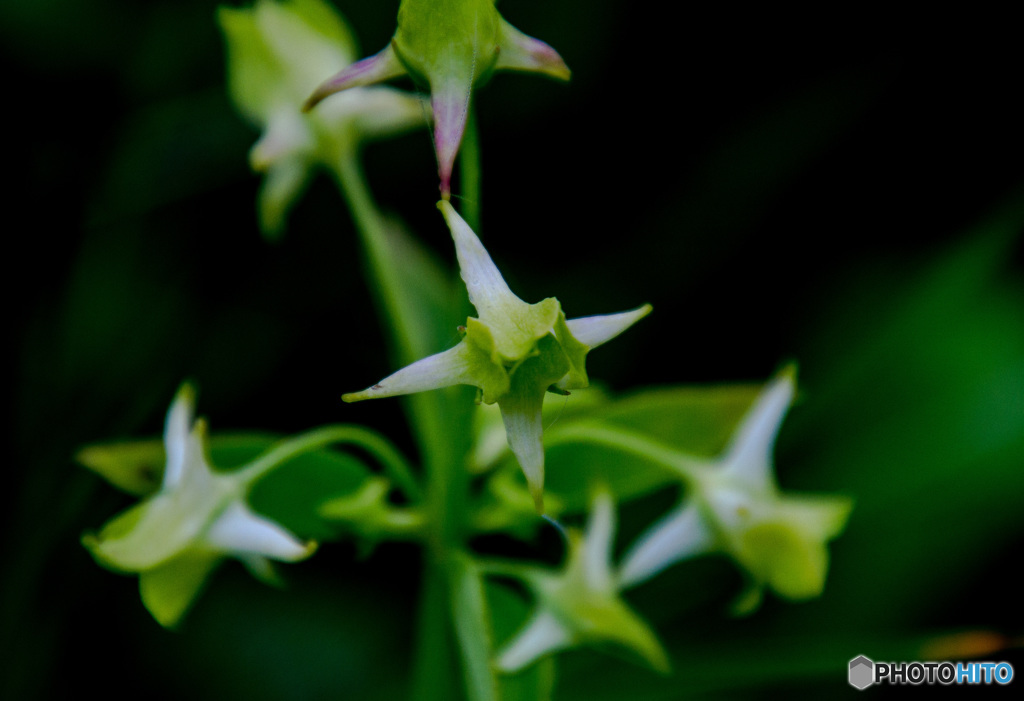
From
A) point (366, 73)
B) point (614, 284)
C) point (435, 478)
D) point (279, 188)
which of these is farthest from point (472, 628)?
point (614, 284)

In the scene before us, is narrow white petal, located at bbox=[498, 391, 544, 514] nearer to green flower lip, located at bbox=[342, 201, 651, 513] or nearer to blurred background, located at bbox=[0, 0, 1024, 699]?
green flower lip, located at bbox=[342, 201, 651, 513]

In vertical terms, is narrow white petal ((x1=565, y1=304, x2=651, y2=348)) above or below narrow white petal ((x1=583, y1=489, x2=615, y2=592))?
above

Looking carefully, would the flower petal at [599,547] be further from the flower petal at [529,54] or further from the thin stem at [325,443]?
the flower petal at [529,54]

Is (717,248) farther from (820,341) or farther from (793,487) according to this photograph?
(793,487)

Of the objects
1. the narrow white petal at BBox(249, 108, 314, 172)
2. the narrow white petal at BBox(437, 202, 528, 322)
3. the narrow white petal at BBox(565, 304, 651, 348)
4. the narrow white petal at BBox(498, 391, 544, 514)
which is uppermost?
the narrow white petal at BBox(249, 108, 314, 172)

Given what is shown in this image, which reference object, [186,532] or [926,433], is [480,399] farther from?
[926,433]

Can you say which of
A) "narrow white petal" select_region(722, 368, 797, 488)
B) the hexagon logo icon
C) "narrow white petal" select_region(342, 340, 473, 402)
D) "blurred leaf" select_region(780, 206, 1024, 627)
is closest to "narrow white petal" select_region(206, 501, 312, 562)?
"narrow white petal" select_region(342, 340, 473, 402)
